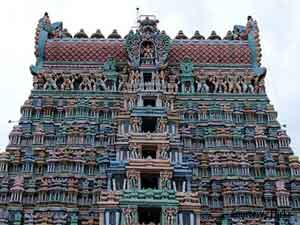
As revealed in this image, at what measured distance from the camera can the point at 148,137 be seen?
→ 3762 centimetres

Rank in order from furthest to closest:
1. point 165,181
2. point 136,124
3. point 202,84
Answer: point 202,84
point 136,124
point 165,181

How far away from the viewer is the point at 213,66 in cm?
4681

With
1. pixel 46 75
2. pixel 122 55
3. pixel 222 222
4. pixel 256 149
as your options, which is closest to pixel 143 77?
pixel 122 55

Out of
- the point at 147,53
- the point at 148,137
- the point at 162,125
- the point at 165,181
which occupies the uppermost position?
the point at 147,53

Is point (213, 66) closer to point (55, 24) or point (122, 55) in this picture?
point (122, 55)

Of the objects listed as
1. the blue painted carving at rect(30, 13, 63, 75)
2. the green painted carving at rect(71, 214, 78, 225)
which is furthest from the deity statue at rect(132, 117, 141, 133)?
the blue painted carving at rect(30, 13, 63, 75)

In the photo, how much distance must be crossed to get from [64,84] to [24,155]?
762 centimetres

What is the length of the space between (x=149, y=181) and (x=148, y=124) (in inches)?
218

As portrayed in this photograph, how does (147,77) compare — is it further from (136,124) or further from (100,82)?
(136,124)

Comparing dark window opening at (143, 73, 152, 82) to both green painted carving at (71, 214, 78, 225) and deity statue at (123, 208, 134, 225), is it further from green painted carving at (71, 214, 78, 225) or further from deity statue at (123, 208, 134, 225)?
deity statue at (123, 208, 134, 225)

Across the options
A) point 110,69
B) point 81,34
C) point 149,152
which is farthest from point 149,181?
point 81,34

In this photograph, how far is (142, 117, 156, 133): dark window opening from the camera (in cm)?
4041

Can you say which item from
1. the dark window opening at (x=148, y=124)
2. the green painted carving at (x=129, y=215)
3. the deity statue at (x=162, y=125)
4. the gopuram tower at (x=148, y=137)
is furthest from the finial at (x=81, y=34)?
the green painted carving at (x=129, y=215)

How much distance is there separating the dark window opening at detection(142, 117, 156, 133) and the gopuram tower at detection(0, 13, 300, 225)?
0.08 m
